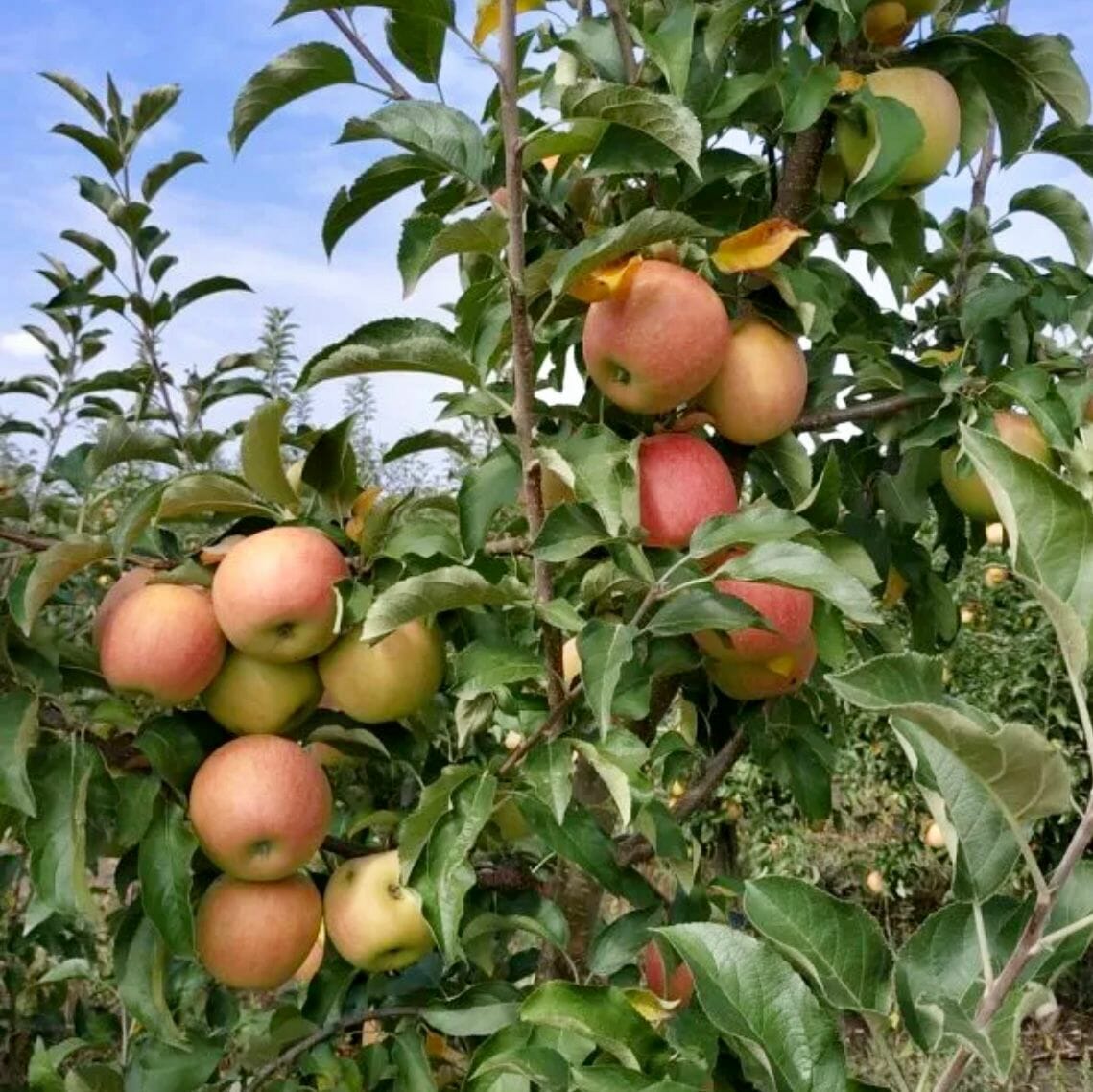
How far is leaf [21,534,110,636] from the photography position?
101 centimetres

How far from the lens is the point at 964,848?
2.34ft

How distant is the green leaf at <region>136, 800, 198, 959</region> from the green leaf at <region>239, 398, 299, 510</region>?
0.99ft

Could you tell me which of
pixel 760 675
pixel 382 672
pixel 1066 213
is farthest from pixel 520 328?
pixel 1066 213

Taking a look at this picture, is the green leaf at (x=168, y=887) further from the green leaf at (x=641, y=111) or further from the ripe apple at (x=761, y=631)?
the green leaf at (x=641, y=111)

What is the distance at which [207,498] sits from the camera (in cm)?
111

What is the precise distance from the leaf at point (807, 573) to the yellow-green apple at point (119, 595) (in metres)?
0.52

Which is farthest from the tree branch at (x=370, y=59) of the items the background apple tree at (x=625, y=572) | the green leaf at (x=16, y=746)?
the green leaf at (x=16, y=746)

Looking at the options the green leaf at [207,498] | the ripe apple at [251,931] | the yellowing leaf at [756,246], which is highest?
the yellowing leaf at [756,246]

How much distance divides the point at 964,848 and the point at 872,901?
12.8 feet

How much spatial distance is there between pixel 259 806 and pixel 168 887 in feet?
0.32

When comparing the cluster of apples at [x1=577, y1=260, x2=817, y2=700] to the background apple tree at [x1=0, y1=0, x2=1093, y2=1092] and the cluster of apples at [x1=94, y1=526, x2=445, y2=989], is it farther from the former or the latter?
the cluster of apples at [x1=94, y1=526, x2=445, y2=989]

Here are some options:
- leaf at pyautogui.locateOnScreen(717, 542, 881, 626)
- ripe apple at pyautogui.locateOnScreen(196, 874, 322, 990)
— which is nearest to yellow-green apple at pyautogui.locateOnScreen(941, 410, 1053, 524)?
leaf at pyautogui.locateOnScreen(717, 542, 881, 626)

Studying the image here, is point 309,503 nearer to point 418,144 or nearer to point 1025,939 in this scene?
point 418,144

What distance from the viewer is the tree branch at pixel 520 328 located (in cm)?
87
